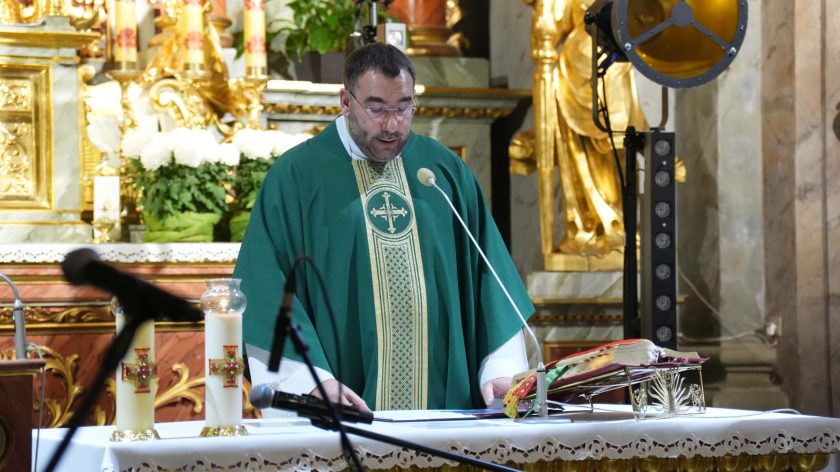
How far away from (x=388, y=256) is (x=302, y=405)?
1657 millimetres

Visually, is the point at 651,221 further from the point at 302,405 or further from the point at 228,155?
the point at 302,405

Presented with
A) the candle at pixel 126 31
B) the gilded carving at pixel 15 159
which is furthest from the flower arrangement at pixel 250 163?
the gilded carving at pixel 15 159

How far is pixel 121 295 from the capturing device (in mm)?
1634

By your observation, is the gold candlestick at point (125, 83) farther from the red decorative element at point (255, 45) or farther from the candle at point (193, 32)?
the red decorative element at point (255, 45)

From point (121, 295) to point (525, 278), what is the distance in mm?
5685

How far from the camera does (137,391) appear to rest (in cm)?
301

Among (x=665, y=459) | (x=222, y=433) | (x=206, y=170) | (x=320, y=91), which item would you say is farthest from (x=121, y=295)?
(x=320, y=91)

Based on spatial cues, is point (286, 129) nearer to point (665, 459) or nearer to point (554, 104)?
point (554, 104)

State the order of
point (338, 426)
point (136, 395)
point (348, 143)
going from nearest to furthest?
point (338, 426) → point (136, 395) → point (348, 143)

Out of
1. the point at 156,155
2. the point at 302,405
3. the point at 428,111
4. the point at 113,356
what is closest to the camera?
the point at 113,356

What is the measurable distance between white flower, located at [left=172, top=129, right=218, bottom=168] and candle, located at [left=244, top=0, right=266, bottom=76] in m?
0.59

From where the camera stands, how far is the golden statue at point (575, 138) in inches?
263

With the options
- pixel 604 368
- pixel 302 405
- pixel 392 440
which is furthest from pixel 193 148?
pixel 392 440

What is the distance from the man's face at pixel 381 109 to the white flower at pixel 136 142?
2.28 meters
